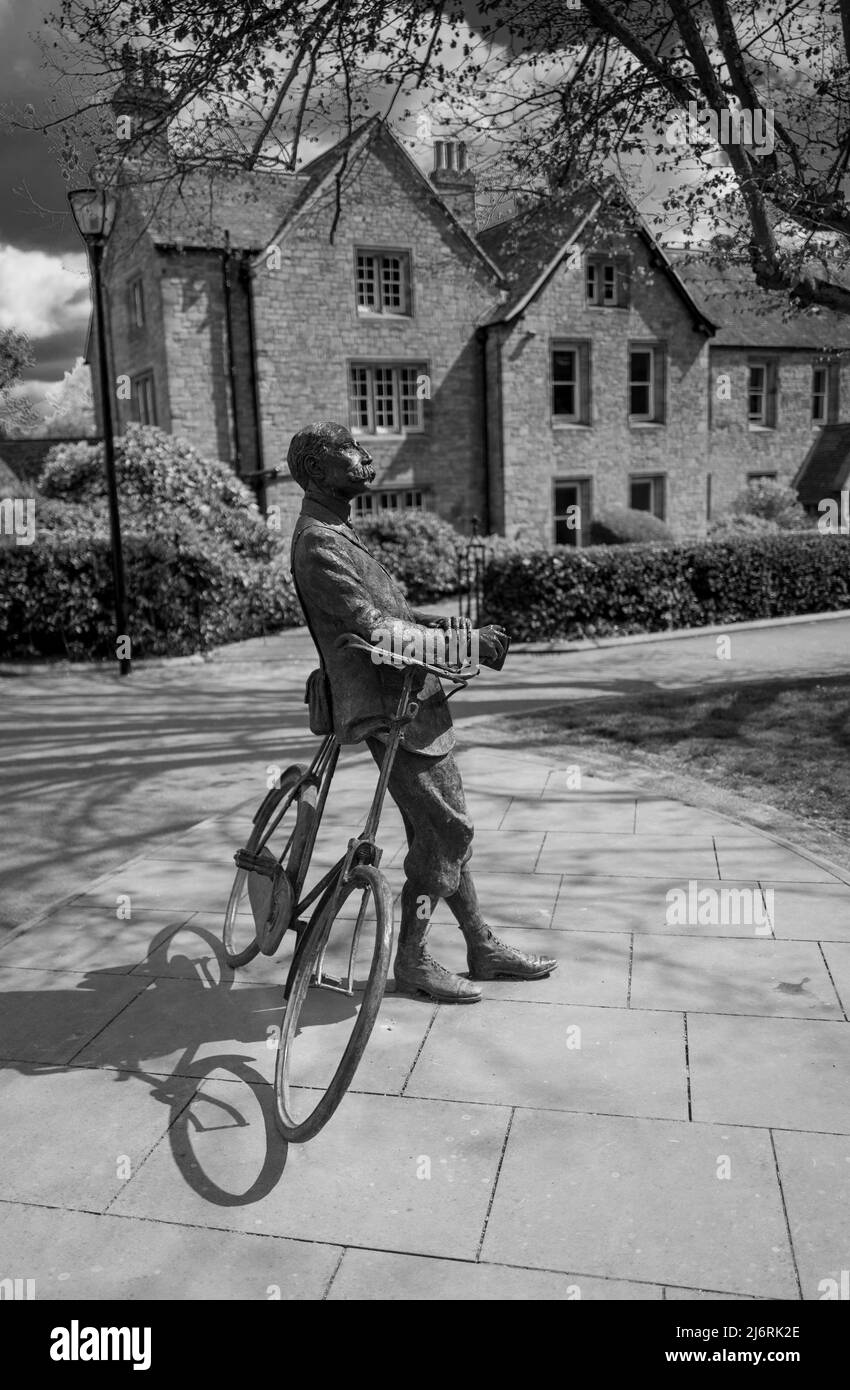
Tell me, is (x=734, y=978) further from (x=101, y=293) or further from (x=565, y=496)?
(x=565, y=496)

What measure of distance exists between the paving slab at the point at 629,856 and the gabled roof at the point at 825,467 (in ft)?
94.6

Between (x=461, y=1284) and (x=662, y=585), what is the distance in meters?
14.8

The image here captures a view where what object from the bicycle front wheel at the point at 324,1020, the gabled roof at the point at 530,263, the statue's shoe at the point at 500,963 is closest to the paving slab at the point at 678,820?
the statue's shoe at the point at 500,963

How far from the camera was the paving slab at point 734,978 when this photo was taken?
4332mm

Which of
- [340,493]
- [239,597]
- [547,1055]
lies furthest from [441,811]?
[239,597]

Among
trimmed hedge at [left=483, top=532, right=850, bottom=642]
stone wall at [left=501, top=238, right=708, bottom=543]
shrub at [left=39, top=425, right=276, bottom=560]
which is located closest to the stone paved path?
trimmed hedge at [left=483, top=532, right=850, bottom=642]

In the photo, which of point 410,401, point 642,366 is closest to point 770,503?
point 642,366

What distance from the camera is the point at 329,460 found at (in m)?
4.20

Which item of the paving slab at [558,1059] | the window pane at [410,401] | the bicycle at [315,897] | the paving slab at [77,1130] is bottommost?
the paving slab at [77,1130]

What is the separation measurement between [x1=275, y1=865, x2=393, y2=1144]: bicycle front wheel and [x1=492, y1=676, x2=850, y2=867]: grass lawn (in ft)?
10.6

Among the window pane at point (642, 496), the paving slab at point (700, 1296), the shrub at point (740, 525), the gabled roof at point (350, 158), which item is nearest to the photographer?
the paving slab at point (700, 1296)

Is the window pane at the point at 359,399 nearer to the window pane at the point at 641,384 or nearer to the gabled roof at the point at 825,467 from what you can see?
the window pane at the point at 641,384
